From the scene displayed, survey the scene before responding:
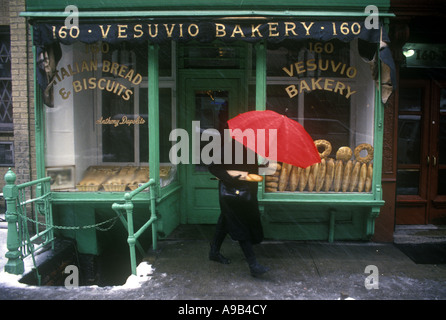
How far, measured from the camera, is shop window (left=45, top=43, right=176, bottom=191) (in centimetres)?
567

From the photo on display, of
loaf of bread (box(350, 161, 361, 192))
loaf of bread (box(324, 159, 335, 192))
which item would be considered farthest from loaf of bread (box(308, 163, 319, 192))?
loaf of bread (box(350, 161, 361, 192))

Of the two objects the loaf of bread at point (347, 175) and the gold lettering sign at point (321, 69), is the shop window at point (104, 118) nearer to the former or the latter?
the gold lettering sign at point (321, 69)

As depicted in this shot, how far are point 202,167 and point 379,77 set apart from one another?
10.4ft

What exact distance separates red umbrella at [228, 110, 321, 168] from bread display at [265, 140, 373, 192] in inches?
51.5

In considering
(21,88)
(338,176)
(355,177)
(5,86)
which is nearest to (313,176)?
(338,176)

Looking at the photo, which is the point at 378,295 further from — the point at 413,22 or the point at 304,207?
the point at 413,22

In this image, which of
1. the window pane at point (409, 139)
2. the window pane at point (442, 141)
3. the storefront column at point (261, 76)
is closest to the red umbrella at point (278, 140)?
the storefront column at point (261, 76)

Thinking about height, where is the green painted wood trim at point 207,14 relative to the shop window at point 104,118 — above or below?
above

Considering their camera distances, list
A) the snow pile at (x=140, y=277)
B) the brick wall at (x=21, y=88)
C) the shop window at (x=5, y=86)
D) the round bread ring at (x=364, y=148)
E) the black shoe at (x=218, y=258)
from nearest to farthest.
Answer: the snow pile at (x=140, y=277)
the black shoe at (x=218, y=258)
the round bread ring at (x=364, y=148)
the brick wall at (x=21, y=88)
the shop window at (x=5, y=86)

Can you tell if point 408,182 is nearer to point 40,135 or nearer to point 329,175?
point 329,175

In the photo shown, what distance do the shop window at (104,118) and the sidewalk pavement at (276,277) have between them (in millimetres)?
1383

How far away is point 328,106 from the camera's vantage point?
5.80 m

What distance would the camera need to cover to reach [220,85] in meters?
6.28

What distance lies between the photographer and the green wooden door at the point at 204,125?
6297 mm
